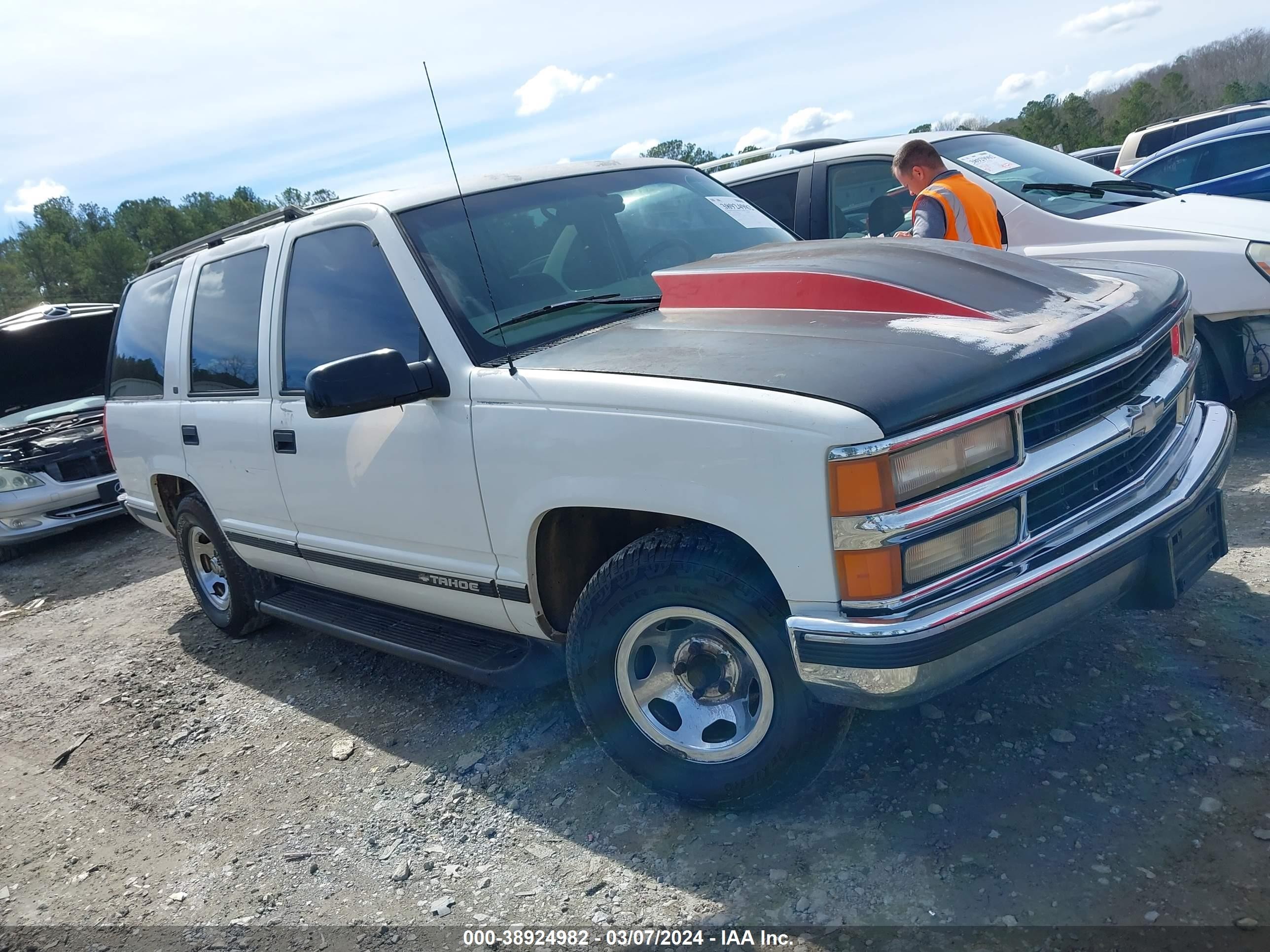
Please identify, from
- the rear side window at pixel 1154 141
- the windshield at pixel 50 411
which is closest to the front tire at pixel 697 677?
the windshield at pixel 50 411

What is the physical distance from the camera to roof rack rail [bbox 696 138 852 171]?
21.0 ft

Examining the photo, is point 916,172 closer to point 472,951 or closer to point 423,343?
point 423,343

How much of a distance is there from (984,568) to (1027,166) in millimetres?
4525

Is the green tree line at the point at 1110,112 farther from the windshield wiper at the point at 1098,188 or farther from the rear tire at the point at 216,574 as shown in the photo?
the rear tire at the point at 216,574

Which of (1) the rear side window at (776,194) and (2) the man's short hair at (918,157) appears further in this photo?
(1) the rear side window at (776,194)

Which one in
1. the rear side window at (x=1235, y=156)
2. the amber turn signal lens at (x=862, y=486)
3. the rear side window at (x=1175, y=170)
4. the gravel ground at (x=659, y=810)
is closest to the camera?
the amber turn signal lens at (x=862, y=486)

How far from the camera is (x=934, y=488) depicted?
2.33 meters

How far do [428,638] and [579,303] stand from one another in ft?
4.41

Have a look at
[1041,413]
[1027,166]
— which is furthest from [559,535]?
[1027,166]

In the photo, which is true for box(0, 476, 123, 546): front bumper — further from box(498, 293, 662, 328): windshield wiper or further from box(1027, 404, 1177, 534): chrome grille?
box(1027, 404, 1177, 534): chrome grille

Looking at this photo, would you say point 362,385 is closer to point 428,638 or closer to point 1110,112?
point 428,638

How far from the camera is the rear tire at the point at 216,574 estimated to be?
192 inches

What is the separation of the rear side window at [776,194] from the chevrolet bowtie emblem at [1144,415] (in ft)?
11.8

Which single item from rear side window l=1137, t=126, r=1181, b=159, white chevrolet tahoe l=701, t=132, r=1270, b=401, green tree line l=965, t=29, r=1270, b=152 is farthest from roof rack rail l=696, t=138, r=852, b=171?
green tree line l=965, t=29, r=1270, b=152
